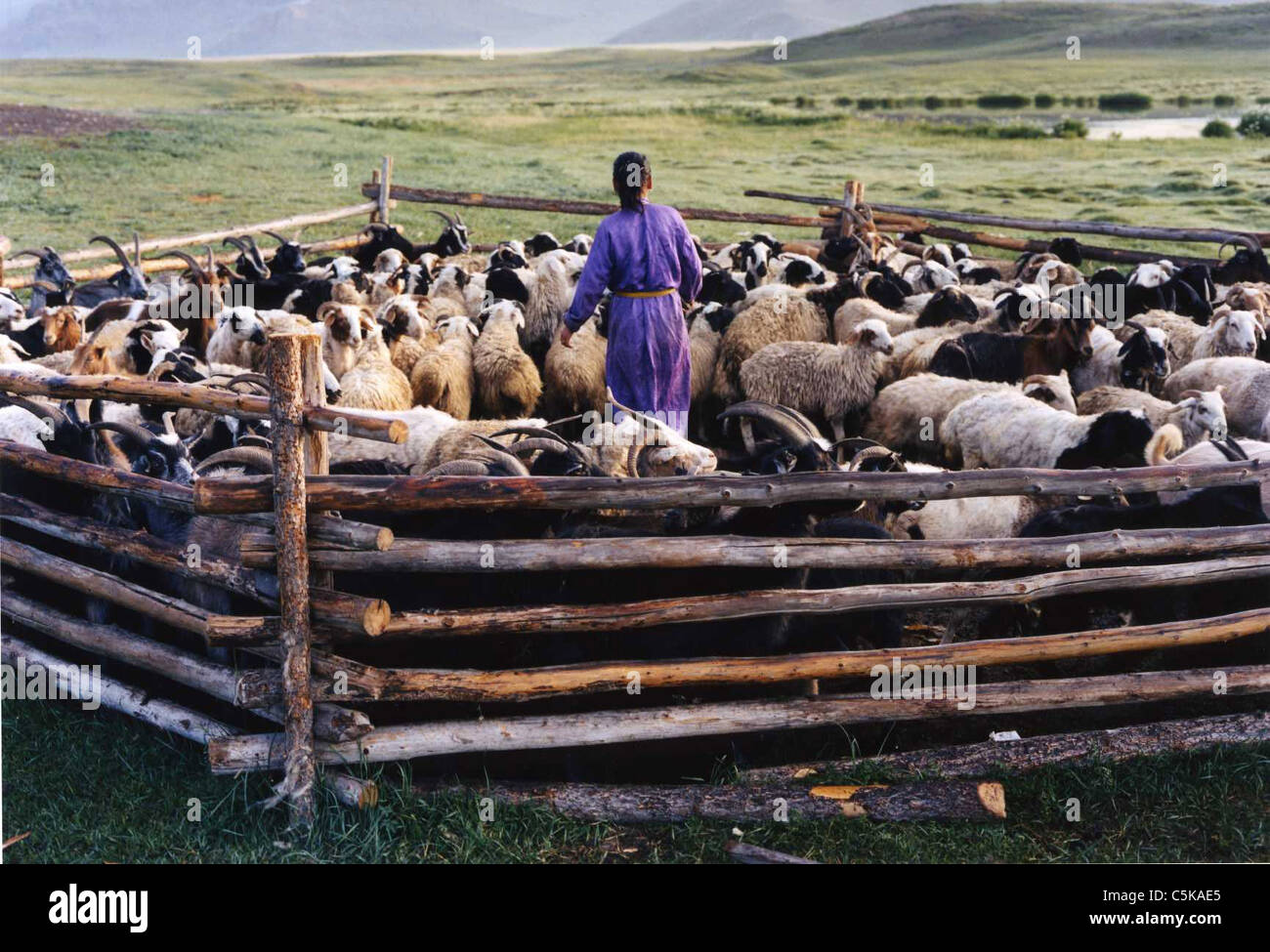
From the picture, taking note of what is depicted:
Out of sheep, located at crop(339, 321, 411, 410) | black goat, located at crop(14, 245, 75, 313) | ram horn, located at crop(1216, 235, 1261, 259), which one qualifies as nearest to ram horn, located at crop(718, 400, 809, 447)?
sheep, located at crop(339, 321, 411, 410)

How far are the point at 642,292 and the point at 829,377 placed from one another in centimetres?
243

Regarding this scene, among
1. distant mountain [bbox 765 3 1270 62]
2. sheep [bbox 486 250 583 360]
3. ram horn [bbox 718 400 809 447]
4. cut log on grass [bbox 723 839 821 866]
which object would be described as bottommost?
cut log on grass [bbox 723 839 821 866]

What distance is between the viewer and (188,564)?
500cm

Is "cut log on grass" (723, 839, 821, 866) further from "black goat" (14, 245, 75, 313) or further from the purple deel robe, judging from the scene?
"black goat" (14, 245, 75, 313)

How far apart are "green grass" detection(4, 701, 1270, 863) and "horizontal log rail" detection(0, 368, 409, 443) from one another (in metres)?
1.44

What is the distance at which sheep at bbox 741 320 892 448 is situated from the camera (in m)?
9.30

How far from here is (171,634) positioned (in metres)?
5.60

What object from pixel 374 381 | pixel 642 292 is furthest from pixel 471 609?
pixel 374 381

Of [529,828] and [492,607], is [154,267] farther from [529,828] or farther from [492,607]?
[529,828]

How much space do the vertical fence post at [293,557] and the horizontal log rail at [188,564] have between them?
0.39 ft
